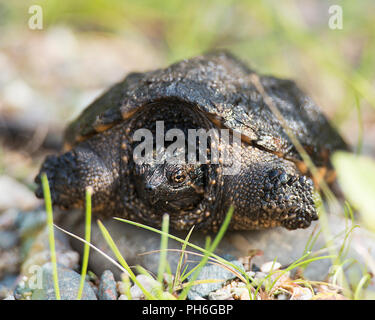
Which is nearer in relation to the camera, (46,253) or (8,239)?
(46,253)

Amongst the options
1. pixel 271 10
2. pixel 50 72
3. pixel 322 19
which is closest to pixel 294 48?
pixel 271 10

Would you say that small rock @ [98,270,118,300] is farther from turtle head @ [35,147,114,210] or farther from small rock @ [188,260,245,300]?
turtle head @ [35,147,114,210]

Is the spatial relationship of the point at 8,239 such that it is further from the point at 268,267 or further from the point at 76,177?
the point at 268,267

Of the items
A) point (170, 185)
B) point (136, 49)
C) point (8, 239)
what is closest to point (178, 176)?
point (170, 185)

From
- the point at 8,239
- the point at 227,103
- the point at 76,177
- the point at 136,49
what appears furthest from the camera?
the point at 136,49

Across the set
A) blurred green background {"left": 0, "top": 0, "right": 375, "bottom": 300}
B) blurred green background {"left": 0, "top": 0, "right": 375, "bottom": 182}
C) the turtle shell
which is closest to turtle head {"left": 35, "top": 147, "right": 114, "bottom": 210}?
the turtle shell

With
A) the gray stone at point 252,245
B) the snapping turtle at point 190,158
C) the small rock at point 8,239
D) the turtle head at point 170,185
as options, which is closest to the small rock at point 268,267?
the gray stone at point 252,245

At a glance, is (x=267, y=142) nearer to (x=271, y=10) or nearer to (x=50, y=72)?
(x=271, y=10)

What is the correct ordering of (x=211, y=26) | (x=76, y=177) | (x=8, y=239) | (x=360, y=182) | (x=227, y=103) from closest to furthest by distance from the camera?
(x=360, y=182) < (x=227, y=103) < (x=76, y=177) < (x=8, y=239) < (x=211, y=26)
